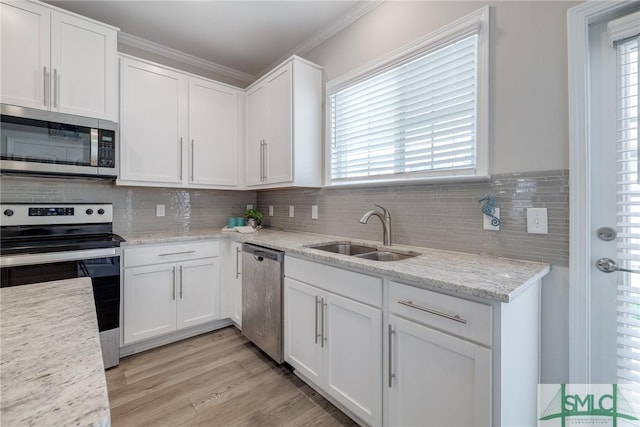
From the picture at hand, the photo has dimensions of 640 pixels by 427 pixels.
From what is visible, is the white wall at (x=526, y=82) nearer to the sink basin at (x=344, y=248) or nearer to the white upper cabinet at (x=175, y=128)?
the sink basin at (x=344, y=248)

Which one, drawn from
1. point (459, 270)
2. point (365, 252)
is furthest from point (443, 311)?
point (365, 252)

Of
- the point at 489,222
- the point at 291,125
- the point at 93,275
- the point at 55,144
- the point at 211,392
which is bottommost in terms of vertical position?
the point at 211,392

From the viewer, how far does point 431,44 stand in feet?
5.73

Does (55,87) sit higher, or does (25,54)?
(25,54)

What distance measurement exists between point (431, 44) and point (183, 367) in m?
2.75

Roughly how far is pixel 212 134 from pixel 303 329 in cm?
211

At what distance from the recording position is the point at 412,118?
188cm

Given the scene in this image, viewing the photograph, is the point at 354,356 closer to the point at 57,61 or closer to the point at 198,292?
the point at 198,292

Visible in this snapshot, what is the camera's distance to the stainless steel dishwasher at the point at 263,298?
201 centimetres

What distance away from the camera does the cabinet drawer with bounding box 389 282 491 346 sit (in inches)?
40.4

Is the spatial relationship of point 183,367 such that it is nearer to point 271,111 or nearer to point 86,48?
point 271,111

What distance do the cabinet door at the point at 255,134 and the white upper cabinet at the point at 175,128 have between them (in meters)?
0.12

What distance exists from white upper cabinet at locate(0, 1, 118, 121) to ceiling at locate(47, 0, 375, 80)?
1.05 ft

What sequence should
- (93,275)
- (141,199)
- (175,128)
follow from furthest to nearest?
(141,199) < (175,128) < (93,275)
